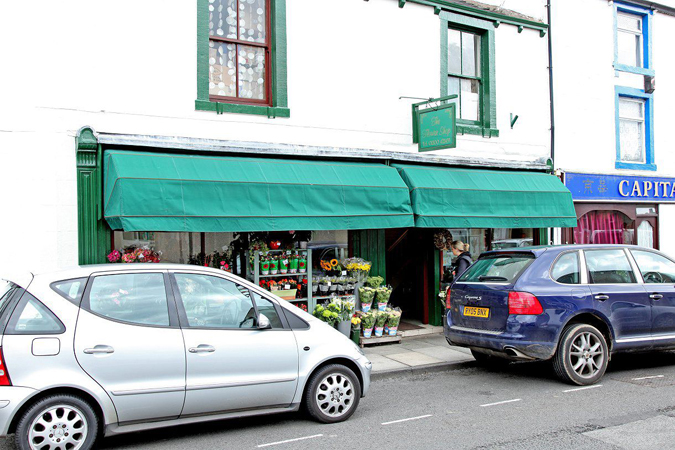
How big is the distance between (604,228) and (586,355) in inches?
305

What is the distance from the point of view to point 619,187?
14.2m

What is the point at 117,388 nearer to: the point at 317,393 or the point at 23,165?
the point at 317,393

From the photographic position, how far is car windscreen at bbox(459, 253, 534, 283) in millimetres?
7539

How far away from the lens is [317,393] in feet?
19.2

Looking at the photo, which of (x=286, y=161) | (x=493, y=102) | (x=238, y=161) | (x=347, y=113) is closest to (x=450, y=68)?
(x=493, y=102)

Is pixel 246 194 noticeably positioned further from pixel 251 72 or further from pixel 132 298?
pixel 132 298

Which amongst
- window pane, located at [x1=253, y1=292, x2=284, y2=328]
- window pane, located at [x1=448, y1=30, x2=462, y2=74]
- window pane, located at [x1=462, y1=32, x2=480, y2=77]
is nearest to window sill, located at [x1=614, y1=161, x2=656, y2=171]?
window pane, located at [x1=462, y1=32, x2=480, y2=77]

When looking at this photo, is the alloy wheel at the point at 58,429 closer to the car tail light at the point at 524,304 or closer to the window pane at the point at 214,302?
the window pane at the point at 214,302

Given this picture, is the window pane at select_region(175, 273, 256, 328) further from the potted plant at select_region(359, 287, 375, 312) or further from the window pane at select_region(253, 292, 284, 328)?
the potted plant at select_region(359, 287, 375, 312)

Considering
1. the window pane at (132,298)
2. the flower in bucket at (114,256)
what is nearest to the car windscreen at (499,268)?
the window pane at (132,298)

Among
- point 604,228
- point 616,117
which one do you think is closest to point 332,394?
point 604,228

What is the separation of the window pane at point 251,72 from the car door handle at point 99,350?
5.95m

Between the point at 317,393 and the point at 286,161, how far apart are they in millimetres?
4746

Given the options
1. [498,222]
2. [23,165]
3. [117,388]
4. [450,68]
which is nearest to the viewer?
[117,388]
